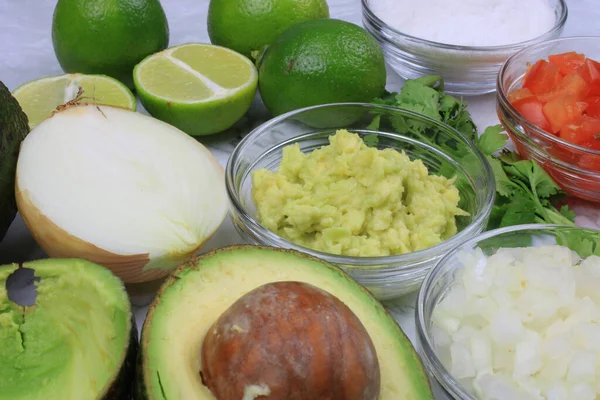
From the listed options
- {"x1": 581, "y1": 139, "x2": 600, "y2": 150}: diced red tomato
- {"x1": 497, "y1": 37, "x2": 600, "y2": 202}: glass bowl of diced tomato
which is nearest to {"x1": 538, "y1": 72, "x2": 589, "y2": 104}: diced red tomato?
{"x1": 497, "y1": 37, "x2": 600, "y2": 202}: glass bowl of diced tomato

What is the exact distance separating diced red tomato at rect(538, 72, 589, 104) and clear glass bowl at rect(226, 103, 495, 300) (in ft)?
0.80

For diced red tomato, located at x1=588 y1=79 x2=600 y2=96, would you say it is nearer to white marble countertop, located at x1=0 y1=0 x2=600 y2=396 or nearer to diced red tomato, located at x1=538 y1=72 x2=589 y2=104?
diced red tomato, located at x1=538 y1=72 x2=589 y2=104

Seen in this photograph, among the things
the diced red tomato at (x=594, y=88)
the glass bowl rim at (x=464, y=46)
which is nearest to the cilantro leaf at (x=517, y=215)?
the diced red tomato at (x=594, y=88)

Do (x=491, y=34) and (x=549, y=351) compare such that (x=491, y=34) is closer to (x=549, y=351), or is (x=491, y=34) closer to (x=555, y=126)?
(x=555, y=126)

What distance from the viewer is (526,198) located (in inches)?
42.5

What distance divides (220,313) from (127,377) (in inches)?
4.8

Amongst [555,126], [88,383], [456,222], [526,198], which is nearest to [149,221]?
[88,383]

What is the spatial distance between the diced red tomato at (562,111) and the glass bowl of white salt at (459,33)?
221 mm

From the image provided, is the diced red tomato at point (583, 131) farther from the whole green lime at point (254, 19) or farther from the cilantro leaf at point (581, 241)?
the whole green lime at point (254, 19)

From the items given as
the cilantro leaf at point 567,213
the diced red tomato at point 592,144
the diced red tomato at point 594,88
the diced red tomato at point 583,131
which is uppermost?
the diced red tomato at point 594,88

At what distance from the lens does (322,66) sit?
1.22 metres

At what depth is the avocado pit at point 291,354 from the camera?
61 cm

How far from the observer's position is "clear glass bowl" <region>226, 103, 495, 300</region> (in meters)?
0.89

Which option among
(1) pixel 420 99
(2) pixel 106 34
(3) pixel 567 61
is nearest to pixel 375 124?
(1) pixel 420 99
